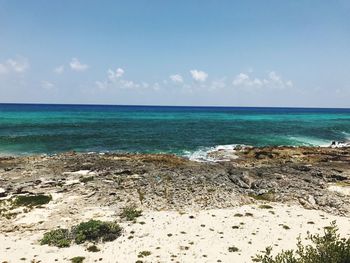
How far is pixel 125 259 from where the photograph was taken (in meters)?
22.0

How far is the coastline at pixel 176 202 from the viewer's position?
77.2 ft

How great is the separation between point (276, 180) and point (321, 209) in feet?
29.5

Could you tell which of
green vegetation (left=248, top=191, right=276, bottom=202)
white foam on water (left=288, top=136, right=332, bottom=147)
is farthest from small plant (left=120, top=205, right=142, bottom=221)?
white foam on water (left=288, top=136, right=332, bottom=147)

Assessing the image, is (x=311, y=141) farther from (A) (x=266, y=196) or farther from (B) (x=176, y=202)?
(B) (x=176, y=202)

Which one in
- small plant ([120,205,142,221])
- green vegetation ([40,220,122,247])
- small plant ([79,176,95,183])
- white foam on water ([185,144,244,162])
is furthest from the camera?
white foam on water ([185,144,244,162])

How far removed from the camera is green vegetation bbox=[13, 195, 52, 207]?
31656 millimetres

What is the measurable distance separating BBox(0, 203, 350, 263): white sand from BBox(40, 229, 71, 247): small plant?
48cm

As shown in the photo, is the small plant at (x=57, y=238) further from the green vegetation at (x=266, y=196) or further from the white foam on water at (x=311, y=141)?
the white foam on water at (x=311, y=141)

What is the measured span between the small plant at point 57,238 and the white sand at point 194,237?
0.48m

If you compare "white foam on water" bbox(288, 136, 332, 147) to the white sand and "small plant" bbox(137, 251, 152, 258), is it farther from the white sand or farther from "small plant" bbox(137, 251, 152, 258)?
"small plant" bbox(137, 251, 152, 258)

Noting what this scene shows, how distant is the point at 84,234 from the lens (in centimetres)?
2502

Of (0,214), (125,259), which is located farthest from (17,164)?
(125,259)

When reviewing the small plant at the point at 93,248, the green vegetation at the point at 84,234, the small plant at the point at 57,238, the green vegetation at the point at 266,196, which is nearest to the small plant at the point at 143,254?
the small plant at the point at 93,248

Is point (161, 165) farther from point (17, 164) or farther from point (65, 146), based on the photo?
point (65, 146)
